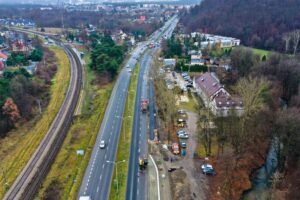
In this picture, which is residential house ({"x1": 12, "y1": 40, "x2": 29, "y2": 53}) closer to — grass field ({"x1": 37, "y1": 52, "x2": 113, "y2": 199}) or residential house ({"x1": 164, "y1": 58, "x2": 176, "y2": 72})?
grass field ({"x1": 37, "y1": 52, "x2": 113, "y2": 199})

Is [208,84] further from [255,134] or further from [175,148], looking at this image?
[175,148]

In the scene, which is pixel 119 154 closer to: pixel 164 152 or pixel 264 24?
pixel 164 152

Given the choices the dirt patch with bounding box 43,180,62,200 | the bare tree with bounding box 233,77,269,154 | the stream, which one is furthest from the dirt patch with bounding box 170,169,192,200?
the dirt patch with bounding box 43,180,62,200

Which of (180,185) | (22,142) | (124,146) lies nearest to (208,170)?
(180,185)

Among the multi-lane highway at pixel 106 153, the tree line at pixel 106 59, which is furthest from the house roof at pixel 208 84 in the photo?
the tree line at pixel 106 59

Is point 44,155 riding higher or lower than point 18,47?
lower

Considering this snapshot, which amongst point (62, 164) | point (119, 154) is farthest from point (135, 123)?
point (62, 164)
